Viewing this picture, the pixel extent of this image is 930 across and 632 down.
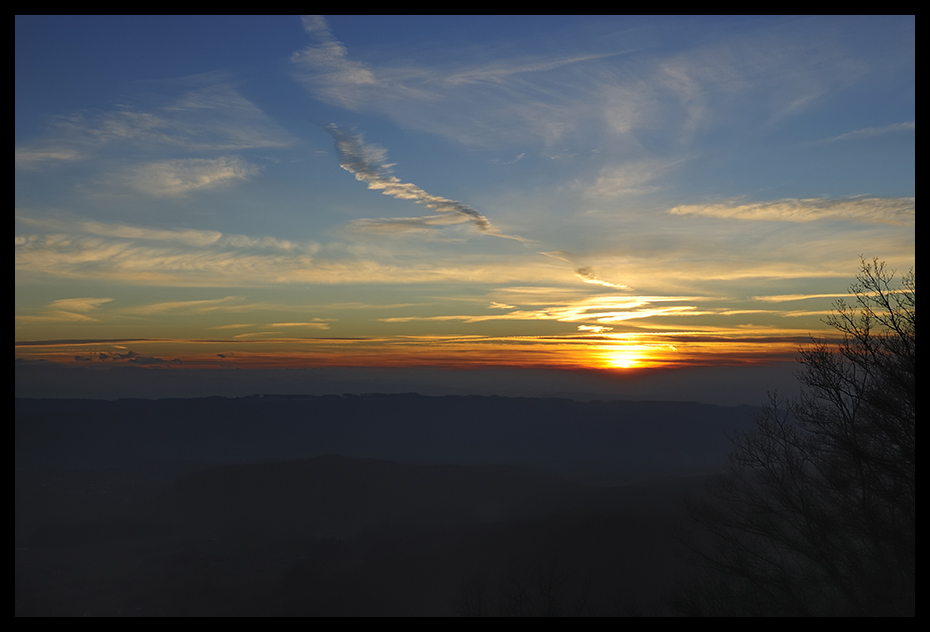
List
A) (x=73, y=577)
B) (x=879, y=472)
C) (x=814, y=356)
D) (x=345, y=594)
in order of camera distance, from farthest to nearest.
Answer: (x=345, y=594) < (x=73, y=577) < (x=814, y=356) < (x=879, y=472)

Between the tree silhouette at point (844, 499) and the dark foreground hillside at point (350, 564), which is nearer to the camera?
the tree silhouette at point (844, 499)

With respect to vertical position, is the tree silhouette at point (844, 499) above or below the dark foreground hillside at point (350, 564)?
above

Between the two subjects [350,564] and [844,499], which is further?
[350,564]

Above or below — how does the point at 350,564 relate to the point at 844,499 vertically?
below

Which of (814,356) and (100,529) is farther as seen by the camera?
(100,529)

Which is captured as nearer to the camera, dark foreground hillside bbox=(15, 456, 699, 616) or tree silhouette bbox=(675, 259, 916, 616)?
tree silhouette bbox=(675, 259, 916, 616)

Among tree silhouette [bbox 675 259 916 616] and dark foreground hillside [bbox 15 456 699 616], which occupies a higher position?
tree silhouette [bbox 675 259 916 616]
